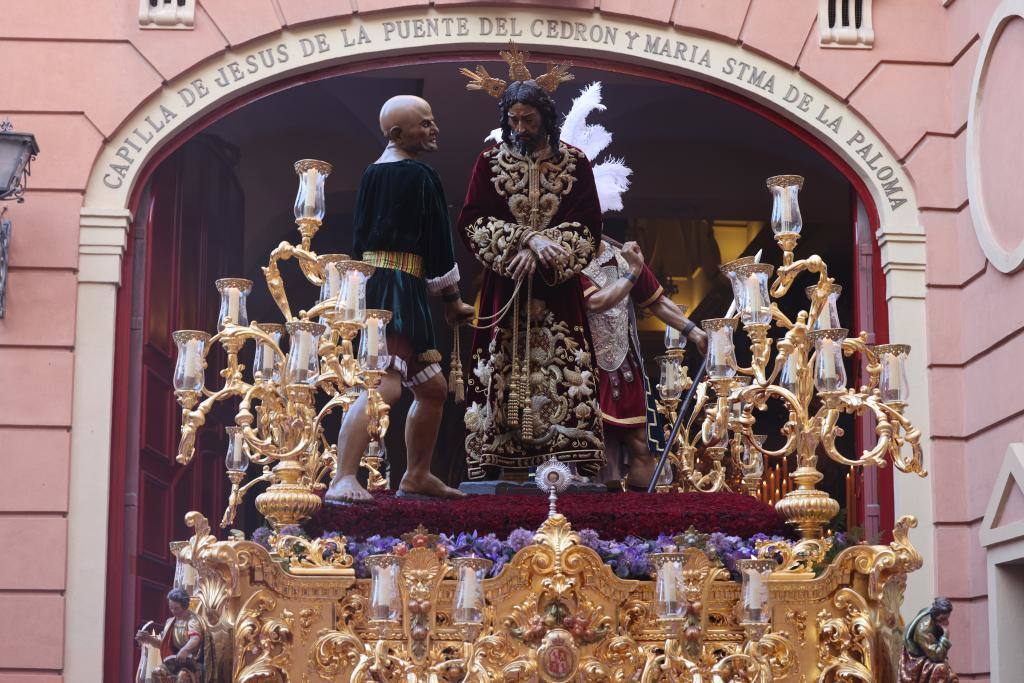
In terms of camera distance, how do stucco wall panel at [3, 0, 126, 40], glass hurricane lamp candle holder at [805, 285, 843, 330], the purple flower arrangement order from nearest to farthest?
the purple flower arrangement → glass hurricane lamp candle holder at [805, 285, 843, 330] → stucco wall panel at [3, 0, 126, 40]

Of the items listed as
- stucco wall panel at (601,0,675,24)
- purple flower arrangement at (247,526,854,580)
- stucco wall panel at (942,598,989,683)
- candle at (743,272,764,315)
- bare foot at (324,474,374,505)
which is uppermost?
stucco wall panel at (601,0,675,24)

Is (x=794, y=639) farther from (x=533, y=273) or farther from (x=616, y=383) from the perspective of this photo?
(x=616, y=383)

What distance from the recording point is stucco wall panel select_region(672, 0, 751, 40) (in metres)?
10.9

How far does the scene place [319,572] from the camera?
6285 millimetres

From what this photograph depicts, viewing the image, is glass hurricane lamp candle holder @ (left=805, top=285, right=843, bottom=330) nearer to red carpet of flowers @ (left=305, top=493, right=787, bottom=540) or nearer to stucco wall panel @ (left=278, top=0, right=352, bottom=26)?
red carpet of flowers @ (left=305, top=493, right=787, bottom=540)

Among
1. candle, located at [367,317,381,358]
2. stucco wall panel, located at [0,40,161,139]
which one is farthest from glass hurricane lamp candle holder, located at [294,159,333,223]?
stucco wall panel, located at [0,40,161,139]

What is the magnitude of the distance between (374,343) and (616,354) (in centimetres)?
280

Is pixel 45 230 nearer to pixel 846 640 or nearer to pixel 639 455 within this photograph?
pixel 639 455

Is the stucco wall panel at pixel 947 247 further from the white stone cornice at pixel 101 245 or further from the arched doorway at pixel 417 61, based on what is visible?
the white stone cornice at pixel 101 245

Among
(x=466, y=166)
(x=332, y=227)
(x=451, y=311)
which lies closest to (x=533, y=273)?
(x=451, y=311)

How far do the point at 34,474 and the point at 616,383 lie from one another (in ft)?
11.8

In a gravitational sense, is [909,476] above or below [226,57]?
below

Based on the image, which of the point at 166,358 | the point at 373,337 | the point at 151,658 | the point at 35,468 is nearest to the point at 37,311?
the point at 35,468

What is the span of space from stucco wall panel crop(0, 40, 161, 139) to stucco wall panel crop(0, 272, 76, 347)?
40.9 inches
